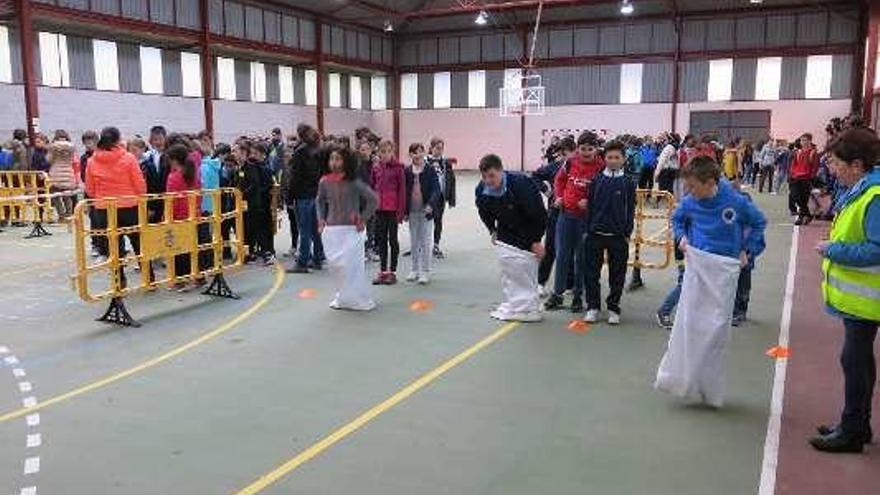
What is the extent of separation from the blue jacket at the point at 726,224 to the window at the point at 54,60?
2262cm

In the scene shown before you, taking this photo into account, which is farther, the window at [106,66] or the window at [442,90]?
the window at [442,90]

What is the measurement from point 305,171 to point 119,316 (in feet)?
10.6

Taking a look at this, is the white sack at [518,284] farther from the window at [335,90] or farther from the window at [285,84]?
the window at [335,90]

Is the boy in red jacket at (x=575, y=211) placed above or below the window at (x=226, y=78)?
below

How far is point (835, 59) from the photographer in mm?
28438

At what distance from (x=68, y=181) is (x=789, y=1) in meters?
26.6

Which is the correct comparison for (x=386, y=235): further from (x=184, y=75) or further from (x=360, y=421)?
(x=184, y=75)

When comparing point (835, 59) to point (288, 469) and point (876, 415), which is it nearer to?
point (876, 415)

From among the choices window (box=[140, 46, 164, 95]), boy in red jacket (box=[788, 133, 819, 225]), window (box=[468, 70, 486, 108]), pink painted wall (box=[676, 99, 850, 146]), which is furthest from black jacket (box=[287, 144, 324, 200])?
window (box=[468, 70, 486, 108])

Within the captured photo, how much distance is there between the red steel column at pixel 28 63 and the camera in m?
19.7

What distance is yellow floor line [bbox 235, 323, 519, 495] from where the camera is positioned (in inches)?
152

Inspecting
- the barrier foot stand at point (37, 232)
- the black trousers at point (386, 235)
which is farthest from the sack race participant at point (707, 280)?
the barrier foot stand at point (37, 232)

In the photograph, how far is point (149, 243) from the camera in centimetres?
757

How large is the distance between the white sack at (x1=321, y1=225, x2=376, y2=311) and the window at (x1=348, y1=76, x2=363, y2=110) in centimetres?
2902
